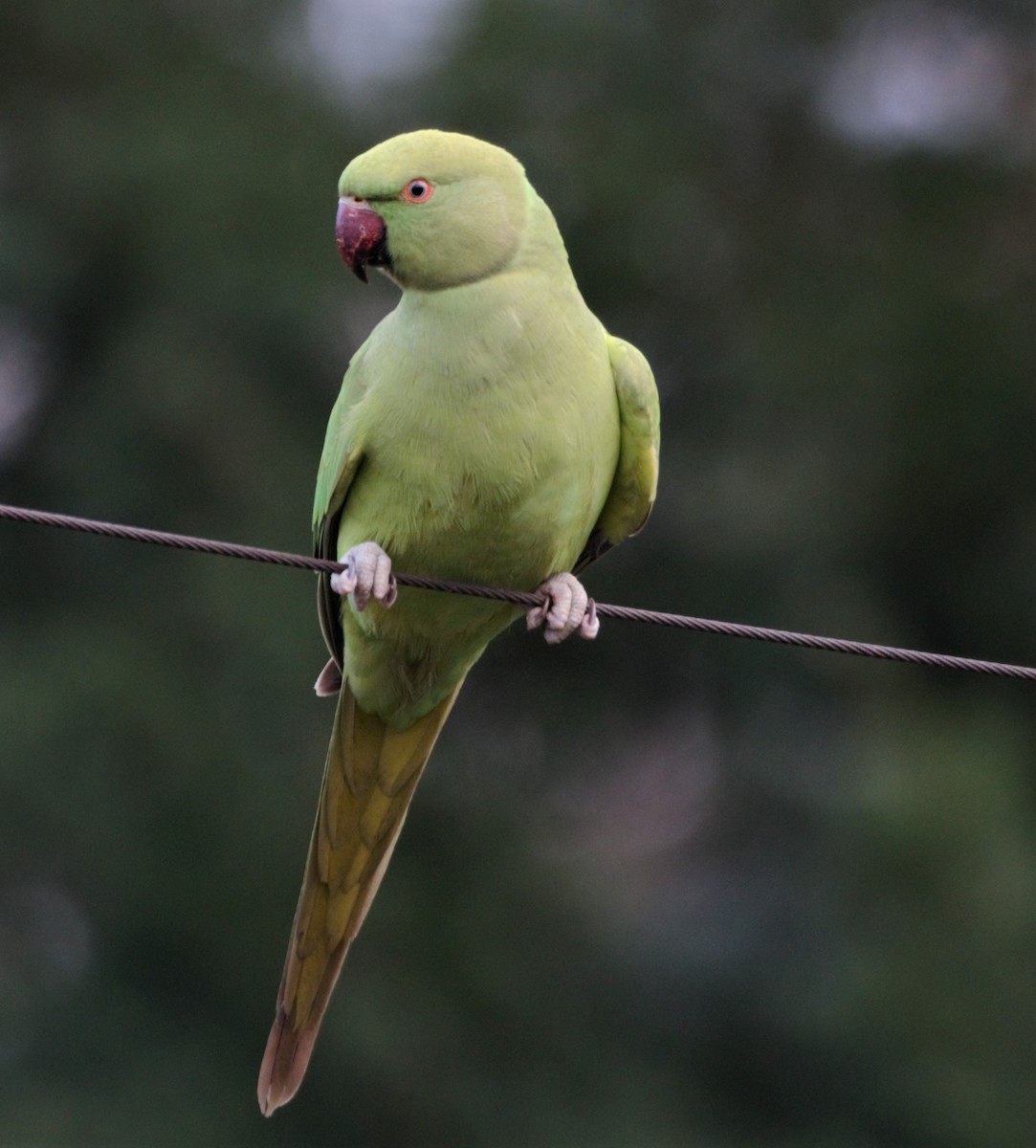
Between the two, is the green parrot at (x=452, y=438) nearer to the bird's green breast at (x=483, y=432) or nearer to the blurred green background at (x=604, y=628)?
the bird's green breast at (x=483, y=432)

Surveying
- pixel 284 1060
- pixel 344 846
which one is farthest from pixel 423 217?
pixel 284 1060

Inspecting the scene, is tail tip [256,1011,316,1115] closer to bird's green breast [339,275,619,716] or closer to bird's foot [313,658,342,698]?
bird's foot [313,658,342,698]

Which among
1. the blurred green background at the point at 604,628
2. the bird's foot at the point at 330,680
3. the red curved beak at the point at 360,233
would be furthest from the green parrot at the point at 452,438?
the blurred green background at the point at 604,628

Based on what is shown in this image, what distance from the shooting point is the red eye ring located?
14.8 feet

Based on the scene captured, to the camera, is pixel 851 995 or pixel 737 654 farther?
pixel 737 654

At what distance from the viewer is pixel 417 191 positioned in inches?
178

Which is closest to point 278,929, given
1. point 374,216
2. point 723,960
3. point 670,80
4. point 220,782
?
point 220,782

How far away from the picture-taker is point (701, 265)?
13.9 meters

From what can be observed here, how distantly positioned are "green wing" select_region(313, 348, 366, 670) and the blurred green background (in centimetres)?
684

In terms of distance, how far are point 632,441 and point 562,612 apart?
0.50 meters

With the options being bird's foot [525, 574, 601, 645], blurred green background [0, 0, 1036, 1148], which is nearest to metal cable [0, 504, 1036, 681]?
bird's foot [525, 574, 601, 645]

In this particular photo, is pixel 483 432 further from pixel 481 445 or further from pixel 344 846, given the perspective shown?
pixel 344 846

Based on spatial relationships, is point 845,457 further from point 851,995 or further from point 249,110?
point 249,110

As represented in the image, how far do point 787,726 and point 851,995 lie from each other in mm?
1910
